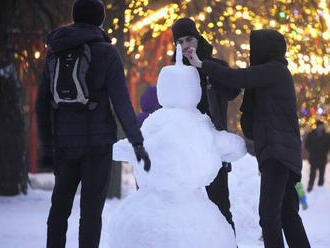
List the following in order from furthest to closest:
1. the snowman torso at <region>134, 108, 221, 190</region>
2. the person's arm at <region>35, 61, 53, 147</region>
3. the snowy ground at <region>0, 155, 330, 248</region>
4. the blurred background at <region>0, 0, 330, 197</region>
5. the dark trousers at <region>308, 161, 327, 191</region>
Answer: the dark trousers at <region>308, 161, 327, 191</region>, the blurred background at <region>0, 0, 330, 197</region>, the snowy ground at <region>0, 155, 330, 248</region>, the snowman torso at <region>134, 108, 221, 190</region>, the person's arm at <region>35, 61, 53, 147</region>

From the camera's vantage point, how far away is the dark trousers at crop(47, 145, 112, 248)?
3395 millimetres

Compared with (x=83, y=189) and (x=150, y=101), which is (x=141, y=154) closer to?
(x=83, y=189)

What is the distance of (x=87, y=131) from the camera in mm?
3379

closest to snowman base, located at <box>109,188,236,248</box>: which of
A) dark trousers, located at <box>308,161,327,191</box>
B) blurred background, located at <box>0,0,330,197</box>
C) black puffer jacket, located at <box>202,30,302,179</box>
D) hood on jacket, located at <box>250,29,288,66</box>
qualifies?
black puffer jacket, located at <box>202,30,302,179</box>

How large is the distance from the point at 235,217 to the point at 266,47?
336 centimetres

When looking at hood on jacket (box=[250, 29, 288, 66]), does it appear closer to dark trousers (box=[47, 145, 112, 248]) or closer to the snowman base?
the snowman base

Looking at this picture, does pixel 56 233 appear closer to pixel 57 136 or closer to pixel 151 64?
pixel 57 136

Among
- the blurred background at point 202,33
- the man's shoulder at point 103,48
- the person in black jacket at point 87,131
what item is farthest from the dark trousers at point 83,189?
the blurred background at point 202,33

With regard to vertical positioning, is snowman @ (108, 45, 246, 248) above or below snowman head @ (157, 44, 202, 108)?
below

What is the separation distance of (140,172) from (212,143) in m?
0.50

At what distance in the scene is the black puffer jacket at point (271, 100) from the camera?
372 centimetres

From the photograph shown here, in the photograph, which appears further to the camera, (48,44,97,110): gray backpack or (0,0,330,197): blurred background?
(0,0,330,197): blurred background

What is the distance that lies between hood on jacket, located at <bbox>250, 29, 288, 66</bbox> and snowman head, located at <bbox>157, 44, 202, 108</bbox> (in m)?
0.44

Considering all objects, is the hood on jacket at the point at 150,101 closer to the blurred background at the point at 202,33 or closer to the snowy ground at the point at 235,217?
the snowy ground at the point at 235,217
